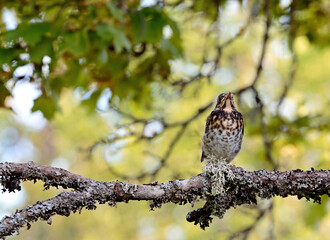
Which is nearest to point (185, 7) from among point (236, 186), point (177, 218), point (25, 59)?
point (25, 59)

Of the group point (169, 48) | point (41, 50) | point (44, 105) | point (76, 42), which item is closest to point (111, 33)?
point (76, 42)

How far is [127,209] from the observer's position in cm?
1175

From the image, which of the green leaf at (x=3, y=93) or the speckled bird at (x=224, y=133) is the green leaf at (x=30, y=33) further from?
the speckled bird at (x=224, y=133)

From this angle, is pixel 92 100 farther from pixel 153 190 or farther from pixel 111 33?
pixel 153 190

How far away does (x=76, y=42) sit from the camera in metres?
4.07

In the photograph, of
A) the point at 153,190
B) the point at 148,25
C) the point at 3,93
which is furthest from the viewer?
the point at 3,93

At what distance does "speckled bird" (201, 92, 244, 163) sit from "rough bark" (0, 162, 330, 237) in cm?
175

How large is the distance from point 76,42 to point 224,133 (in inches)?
68.2

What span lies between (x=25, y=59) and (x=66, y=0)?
64 cm

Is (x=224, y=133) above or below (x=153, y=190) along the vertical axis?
above

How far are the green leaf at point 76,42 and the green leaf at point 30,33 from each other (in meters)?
0.18

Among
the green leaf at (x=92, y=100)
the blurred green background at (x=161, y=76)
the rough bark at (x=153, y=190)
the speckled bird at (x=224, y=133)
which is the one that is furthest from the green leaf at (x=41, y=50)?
the speckled bird at (x=224, y=133)

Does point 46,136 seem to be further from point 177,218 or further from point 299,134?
point 299,134

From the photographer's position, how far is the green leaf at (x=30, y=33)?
155 inches
